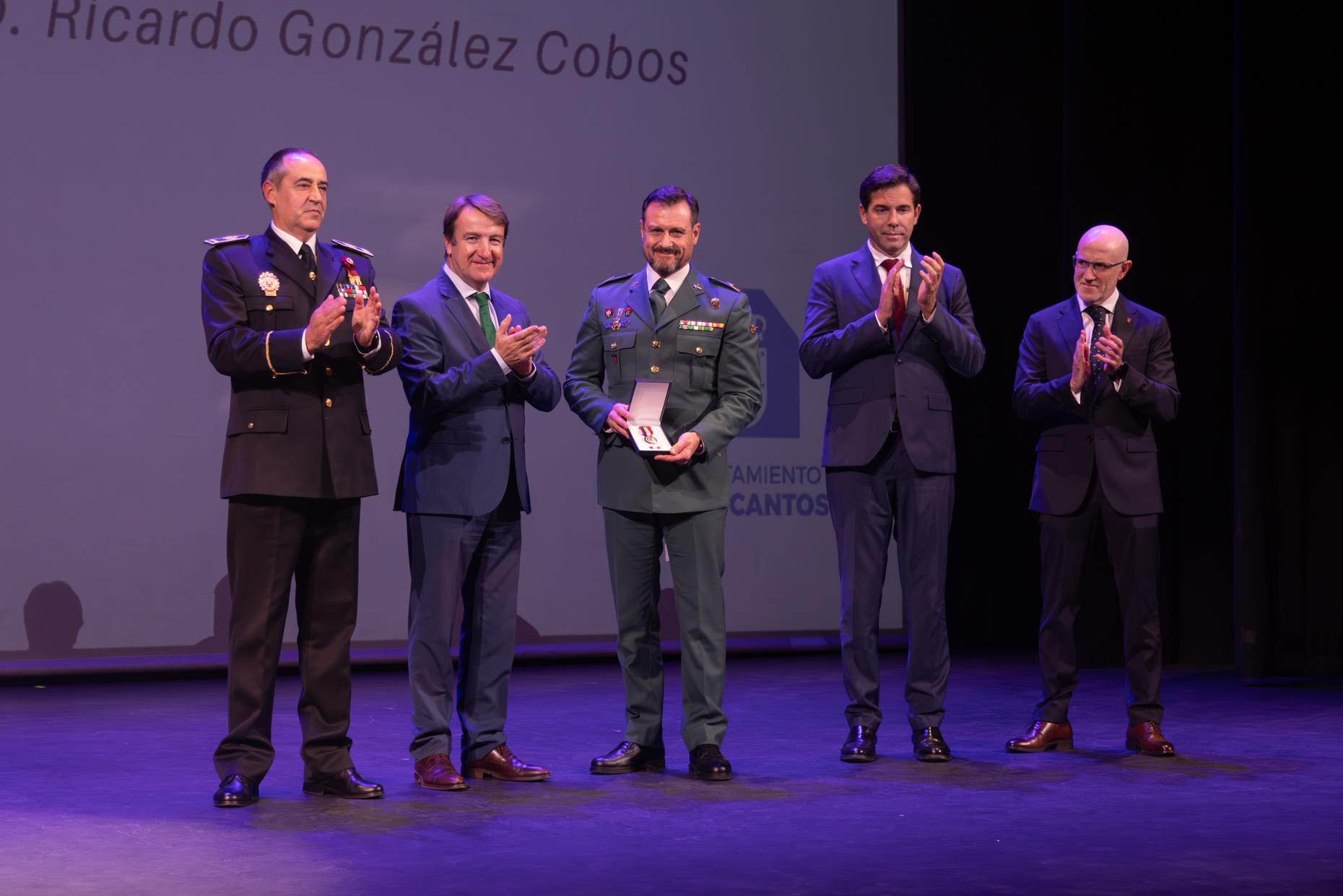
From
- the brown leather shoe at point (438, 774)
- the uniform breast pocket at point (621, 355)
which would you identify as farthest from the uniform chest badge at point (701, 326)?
the brown leather shoe at point (438, 774)

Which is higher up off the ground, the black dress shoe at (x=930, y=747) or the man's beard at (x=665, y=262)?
the man's beard at (x=665, y=262)

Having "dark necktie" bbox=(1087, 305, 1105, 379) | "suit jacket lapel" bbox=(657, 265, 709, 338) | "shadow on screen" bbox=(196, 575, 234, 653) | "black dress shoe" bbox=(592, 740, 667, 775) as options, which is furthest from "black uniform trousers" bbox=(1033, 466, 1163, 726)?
A: "shadow on screen" bbox=(196, 575, 234, 653)

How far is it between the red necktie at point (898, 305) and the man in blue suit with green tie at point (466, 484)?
3.38ft

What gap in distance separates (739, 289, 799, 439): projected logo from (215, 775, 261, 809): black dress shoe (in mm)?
3618

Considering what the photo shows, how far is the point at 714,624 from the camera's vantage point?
12.7 ft

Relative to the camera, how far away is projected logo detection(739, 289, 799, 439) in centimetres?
664

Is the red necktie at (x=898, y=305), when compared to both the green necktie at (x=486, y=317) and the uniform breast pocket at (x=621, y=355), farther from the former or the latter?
the green necktie at (x=486, y=317)

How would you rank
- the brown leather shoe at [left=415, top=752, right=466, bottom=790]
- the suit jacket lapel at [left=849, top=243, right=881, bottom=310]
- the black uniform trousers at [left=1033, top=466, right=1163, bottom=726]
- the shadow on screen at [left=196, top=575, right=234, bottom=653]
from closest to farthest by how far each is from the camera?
the brown leather shoe at [left=415, top=752, right=466, bottom=790] < the suit jacket lapel at [left=849, top=243, right=881, bottom=310] < the black uniform trousers at [left=1033, top=466, right=1163, bottom=726] < the shadow on screen at [left=196, top=575, right=234, bottom=653]

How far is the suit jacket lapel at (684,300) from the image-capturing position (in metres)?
3.87

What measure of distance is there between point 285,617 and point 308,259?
96cm

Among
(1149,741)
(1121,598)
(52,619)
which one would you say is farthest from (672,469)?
(52,619)

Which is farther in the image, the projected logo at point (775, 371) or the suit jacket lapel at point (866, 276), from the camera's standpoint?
the projected logo at point (775, 371)

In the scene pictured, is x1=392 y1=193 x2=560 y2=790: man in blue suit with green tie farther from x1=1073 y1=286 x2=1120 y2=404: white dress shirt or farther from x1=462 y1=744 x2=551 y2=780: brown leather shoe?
x1=1073 y1=286 x2=1120 y2=404: white dress shirt

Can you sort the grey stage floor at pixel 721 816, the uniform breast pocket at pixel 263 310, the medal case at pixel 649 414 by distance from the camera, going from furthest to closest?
the medal case at pixel 649 414 → the uniform breast pocket at pixel 263 310 → the grey stage floor at pixel 721 816
